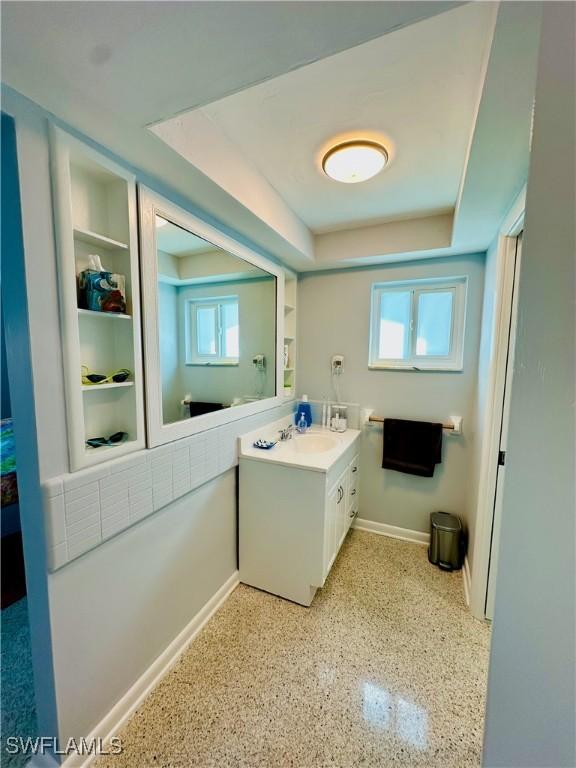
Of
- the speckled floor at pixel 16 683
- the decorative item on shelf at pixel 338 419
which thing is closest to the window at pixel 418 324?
the decorative item on shelf at pixel 338 419

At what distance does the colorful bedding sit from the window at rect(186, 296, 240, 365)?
111cm

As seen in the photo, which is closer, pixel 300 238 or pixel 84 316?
pixel 84 316

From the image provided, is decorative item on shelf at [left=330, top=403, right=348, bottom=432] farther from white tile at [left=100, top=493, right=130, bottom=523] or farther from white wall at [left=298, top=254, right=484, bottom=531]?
white tile at [left=100, top=493, right=130, bottom=523]

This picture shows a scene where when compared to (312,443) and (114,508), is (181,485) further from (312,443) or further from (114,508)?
(312,443)

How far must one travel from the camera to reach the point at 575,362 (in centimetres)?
45

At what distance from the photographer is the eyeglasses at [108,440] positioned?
1139 mm

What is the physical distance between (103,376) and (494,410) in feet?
6.30

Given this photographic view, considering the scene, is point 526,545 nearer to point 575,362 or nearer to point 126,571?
point 575,362

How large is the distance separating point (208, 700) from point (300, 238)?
2.54 meters

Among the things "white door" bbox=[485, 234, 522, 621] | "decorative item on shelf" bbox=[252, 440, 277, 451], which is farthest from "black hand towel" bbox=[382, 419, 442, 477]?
"decorative item on shelf" bbox=[252, 440, 277, 451]

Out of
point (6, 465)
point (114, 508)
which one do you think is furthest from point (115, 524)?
point (6, 465)

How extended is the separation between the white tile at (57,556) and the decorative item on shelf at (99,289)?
815 millimetres

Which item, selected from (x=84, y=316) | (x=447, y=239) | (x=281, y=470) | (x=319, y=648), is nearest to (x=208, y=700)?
(x=319, y=648)

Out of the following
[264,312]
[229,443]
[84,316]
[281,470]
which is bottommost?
[281,470]
